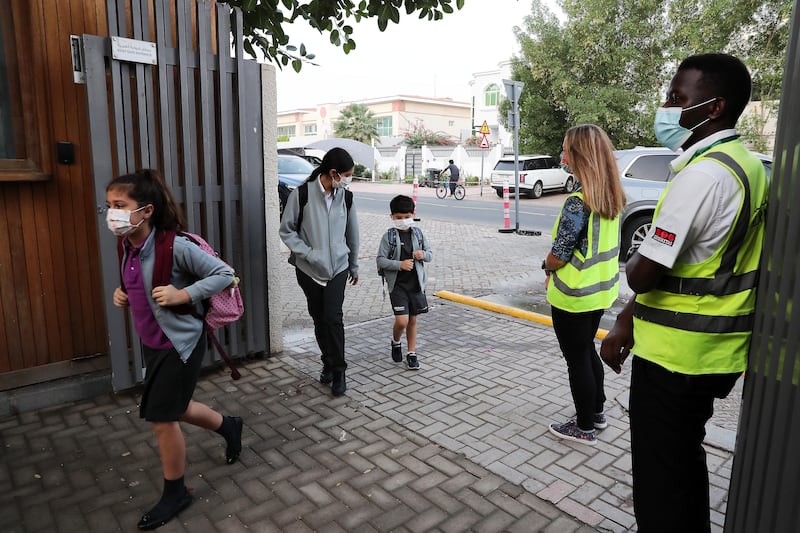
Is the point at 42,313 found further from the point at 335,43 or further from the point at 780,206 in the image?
the point at 780,206

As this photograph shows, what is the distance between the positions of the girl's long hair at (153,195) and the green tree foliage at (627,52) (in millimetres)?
21754

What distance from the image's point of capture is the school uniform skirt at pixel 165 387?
2854 millimetres

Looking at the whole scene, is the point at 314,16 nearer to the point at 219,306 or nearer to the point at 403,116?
the point at 219,306

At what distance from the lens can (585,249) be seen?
11.3 ft

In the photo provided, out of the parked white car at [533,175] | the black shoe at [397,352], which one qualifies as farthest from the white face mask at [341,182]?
the parked white car at [533,175]

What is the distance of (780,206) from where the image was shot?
5.33 ft

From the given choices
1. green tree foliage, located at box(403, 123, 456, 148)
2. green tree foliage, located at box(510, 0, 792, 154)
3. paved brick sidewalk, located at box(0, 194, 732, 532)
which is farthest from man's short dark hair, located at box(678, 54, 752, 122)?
green tree foliage, located at box(403, 123, 456, 148)

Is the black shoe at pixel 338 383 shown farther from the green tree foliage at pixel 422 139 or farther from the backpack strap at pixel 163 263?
the green tree foliage at pixel 422 139

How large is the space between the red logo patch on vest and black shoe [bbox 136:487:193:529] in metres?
2.57

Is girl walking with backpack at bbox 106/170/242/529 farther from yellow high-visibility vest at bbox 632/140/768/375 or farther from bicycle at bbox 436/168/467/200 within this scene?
bicycle at bbox 436/168/467/200

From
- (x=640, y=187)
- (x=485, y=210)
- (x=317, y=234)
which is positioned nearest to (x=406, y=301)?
(x=317, y=234)

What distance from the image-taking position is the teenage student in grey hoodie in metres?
4.37

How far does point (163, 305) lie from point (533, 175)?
77.9 feet

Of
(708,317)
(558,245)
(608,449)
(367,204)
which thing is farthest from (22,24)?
(367,204)
